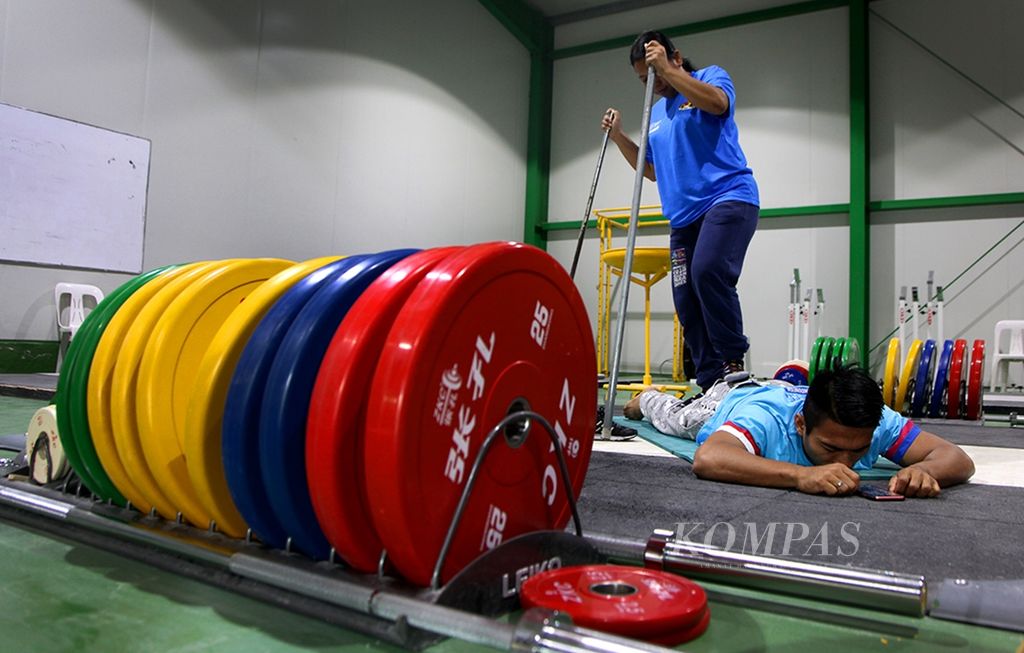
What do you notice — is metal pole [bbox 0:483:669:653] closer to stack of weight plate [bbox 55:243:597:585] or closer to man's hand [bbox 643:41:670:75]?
stack of weight plate [bbox 55:243:597:585]

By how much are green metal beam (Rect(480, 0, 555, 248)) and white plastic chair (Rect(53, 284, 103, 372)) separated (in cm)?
540

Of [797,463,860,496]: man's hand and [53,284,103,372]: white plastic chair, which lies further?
[53,284,103,372]: white plastic chair

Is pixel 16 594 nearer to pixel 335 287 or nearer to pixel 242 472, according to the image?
pixel 242 472

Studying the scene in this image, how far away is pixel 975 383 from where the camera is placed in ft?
13.4

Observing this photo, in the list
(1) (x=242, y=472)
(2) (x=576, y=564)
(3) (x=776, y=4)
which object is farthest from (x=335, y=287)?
(3) (x=776, y=4)

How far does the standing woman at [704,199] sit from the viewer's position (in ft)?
9.56

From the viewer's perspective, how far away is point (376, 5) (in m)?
7.32

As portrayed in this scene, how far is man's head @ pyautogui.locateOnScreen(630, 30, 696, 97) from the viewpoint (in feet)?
9.77

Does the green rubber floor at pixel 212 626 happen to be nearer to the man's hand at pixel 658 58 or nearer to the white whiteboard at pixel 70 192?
the man's hand at pixel 658 58

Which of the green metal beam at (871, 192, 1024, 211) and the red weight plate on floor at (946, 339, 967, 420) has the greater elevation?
the green metal beam at (871, 192, 1024, 211)

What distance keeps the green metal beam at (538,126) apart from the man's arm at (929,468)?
761 cm

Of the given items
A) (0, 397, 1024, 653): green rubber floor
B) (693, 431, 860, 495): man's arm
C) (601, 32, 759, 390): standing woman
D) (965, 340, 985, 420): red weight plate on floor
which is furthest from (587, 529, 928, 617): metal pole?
(965, 340, 985, 420): red weight plate on floor

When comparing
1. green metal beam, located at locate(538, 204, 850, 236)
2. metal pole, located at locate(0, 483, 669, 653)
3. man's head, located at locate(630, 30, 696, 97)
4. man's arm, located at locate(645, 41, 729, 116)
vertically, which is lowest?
metal pole, located at locate(0, 483, 669, 653)

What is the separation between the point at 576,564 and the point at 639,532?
300mm
